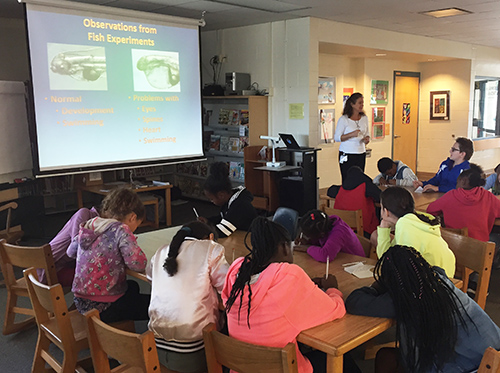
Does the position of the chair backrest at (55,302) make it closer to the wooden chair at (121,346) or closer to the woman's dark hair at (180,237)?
the wooden chair at (121,346)

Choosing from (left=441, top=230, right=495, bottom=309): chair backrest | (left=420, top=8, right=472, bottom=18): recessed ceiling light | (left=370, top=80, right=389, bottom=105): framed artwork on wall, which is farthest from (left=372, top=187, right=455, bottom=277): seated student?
(left=370, top=80, right=389, bottom=105): framed artwork on wall

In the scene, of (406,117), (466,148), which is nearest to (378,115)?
(406,117)

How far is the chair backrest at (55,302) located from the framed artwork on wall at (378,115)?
7371 mm

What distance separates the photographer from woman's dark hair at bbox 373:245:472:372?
5.59ft

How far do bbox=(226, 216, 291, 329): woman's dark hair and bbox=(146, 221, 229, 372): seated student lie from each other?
0.80 feet

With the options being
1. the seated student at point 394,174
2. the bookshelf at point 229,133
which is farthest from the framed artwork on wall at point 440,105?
the seated student at point 394,174

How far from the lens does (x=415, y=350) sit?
176 centimetres

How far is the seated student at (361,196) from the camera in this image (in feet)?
12.9

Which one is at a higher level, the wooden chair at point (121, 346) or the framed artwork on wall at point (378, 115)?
the framed artwork on wall at point (378, 115)

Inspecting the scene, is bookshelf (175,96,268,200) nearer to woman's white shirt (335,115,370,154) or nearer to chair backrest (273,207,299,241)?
woman's white shirt (335,115,370,154)

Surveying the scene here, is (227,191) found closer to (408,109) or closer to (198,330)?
(198,330)

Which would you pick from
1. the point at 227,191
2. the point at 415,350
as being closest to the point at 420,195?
the point at 227,191

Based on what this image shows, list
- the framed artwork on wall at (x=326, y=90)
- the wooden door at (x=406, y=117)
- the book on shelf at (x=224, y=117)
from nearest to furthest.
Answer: the book on shelf at (x=224, y=117), the framed artwork on wall at (x=326, y=90), the wooden door at (x=406, y=117)

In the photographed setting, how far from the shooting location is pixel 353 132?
6.16 meters
